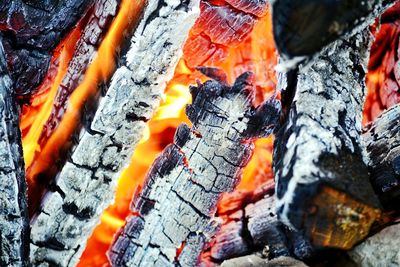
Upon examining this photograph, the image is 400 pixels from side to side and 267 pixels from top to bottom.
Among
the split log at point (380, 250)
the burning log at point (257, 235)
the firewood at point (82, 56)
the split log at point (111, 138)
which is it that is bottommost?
the split log at point (380, 250)

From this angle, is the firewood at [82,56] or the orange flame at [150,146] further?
the orange flame at [150,146]

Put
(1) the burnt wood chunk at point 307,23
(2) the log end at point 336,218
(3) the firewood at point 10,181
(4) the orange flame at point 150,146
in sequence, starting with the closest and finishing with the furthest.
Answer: (1) the burnt wood chunk at point 307,23 → (2) the log end at point 336,218 → (3) the firewood at point 10,181 → (4) the orange flame at point 150,146

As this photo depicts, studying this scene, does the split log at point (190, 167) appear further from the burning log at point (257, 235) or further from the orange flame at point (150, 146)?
the burning log at point (257, 235)

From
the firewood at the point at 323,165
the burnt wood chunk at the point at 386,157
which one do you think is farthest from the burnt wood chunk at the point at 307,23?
the burnt wood chunk at the point at 386,157

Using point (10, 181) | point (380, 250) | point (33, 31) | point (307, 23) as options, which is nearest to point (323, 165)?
point (307, 23)

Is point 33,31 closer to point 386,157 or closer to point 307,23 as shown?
point 307,23
